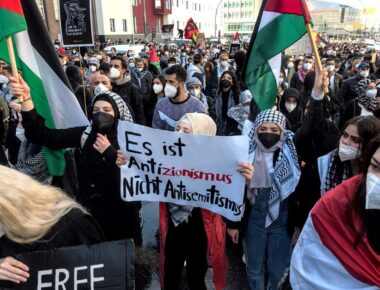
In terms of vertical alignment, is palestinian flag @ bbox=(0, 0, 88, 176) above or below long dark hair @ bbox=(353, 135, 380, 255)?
above

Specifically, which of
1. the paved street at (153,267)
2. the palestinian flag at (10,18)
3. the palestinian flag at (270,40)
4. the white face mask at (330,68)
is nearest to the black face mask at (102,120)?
Result: the palestinian flag at (10,18)

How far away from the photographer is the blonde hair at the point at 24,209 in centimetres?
149

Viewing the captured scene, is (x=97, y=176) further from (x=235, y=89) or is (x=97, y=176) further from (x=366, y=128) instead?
(x=235, y=89)

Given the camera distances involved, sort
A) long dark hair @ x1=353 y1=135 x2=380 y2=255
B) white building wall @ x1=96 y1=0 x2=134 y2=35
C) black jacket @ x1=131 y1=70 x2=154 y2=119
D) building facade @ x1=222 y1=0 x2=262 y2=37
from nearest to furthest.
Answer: long dark hair @ x1=353 y1=135 x2=380 y2=255, black jacket @ x1=131 y1=70 x2=154 y2=119, white building wall @ x1=96 y1=0 x2=134 y2=35, building facade @ x1=222 y1=0 x2=262 y2=37

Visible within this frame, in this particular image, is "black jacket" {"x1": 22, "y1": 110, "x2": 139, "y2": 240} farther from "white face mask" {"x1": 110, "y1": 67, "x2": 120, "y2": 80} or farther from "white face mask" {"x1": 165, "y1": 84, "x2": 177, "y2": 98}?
"white face mask" {"x1": 110, "y1": 67, "x2": 120, "y2": 80}

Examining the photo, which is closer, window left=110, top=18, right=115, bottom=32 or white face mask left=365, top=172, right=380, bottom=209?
white face mask left=365, top=172, right=380, bottom=209

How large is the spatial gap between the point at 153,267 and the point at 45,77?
6.92 feet

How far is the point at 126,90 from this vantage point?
19.0 feet

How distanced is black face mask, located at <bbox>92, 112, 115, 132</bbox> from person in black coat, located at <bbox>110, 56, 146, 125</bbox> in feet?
8.49

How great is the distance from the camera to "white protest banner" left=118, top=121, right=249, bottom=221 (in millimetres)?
2283

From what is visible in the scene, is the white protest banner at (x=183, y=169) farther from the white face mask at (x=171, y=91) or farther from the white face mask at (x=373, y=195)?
the white face mask at (x=171, y=91)

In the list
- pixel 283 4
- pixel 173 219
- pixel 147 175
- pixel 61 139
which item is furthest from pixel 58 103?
pixel 283 4

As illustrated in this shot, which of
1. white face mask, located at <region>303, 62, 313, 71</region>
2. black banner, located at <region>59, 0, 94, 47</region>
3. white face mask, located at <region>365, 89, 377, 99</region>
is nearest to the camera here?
white face mask, located at <region>365, 89, 377, 99</region>

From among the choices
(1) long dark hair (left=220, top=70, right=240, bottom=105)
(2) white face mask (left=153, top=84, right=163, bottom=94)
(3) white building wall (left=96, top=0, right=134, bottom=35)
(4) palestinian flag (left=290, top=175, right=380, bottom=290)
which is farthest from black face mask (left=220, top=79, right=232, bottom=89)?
(3) white building wall (left=96, top=0, right=134, bottom=35)
